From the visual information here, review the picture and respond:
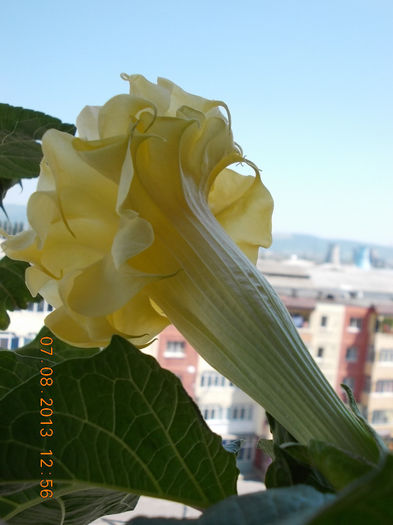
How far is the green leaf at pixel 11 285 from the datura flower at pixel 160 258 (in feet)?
0.55

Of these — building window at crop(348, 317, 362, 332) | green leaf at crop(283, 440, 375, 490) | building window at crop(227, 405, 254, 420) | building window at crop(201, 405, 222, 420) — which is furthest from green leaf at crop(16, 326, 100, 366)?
building window at crop(348, 317, 362, 332)

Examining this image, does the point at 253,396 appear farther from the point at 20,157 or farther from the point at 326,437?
the point at 20,157

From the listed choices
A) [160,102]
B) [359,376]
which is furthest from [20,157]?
[359,376]

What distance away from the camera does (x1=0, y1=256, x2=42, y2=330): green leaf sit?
338mm

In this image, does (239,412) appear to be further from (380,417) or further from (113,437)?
(113,437)

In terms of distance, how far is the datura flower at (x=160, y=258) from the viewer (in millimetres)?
155

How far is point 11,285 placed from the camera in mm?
343

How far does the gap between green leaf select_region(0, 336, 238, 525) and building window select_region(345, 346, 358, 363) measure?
27.1ft

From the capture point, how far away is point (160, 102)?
0.18 m

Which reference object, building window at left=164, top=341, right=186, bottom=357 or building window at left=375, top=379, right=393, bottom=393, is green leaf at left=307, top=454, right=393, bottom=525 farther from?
building window at left=375, top=379, right=393, bottom=393

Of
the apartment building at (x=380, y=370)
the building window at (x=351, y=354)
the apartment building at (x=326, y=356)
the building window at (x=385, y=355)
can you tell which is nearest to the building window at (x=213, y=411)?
the apartment building at (x=326, y=356)

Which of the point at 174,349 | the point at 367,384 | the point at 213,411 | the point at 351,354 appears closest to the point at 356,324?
the point at 351,354

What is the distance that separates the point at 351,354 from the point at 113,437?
838 cm

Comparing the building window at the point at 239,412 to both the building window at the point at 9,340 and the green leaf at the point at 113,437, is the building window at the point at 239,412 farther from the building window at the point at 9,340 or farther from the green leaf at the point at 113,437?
the green leaf at the point at 113,437
